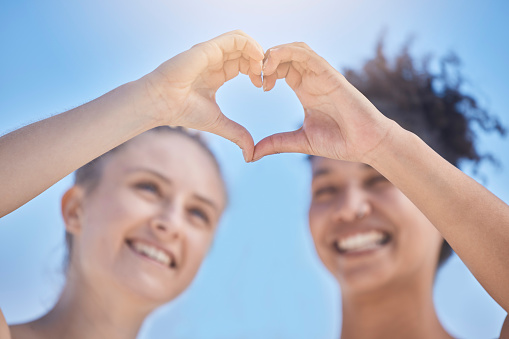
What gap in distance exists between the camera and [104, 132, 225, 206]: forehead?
57.7 inches

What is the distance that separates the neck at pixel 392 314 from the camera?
4.20 ft

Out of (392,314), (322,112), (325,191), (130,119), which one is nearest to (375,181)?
(325,191)

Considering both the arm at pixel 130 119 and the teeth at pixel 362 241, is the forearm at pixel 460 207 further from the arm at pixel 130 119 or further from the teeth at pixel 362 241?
the teeth at pixel 362 241

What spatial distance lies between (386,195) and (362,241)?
0.17 meters

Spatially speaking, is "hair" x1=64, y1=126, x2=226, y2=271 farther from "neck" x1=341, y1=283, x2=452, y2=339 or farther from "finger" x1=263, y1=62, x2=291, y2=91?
"neck" x1=341, y1=283, x2=452, y2=339

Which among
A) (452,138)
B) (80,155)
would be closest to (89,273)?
(80,155)

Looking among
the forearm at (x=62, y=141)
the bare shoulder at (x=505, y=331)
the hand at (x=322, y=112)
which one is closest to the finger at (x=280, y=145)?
the hand at (x=322, y=112)

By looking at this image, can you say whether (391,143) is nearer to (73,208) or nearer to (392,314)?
(392,314)

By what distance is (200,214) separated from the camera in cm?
158

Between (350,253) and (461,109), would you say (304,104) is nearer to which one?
(350,253)

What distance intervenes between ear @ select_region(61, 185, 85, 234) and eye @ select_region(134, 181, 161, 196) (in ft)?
0.62

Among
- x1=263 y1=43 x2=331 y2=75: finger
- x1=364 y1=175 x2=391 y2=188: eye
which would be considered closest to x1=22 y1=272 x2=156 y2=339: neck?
x1=364 y1=175 x2=391 y2=188: eye

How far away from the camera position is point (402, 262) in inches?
52.2

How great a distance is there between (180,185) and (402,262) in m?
0.73
